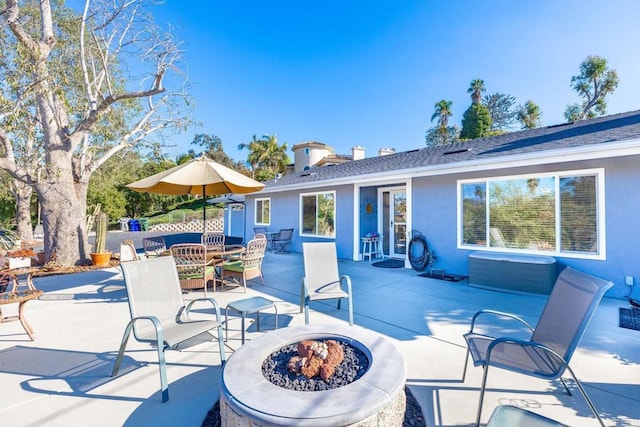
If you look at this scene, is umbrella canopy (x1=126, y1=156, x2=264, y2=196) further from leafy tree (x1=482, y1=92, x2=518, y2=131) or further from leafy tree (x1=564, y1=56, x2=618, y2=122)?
leafy tree (x1=482, y1=92, x2=518, y2=131)

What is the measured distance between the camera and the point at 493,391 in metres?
2.82

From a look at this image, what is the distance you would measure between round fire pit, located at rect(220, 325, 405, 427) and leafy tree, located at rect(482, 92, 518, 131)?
1424 inches

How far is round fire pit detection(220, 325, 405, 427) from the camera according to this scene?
1730 mm

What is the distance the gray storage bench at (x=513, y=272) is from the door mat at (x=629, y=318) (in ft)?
3.66

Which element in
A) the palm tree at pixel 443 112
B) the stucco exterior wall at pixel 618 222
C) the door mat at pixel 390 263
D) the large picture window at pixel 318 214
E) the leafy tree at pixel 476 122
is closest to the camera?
the stucco exterior wall at pixel 618 222

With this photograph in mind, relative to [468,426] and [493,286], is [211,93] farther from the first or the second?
[468,426]

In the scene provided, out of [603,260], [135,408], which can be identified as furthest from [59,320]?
[603,260]

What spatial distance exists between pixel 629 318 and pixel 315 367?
5.50m

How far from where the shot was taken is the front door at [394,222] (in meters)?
10.1

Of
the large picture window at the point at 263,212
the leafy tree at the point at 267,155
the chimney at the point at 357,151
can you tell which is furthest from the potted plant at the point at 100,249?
the leafy tree at the point at 267,155

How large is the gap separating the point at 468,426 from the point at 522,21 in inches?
465

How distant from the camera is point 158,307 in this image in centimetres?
341

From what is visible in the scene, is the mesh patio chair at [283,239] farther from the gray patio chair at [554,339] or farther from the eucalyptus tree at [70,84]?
the gray patio chair at [554,339]

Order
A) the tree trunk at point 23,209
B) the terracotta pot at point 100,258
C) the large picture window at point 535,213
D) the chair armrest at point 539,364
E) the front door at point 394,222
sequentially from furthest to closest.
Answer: the tree trunk at point 23,209 → the front door at point 394,222 → the terracotta pot at point 100,258 → the large picture window at point 535,213 → the chair armrest at point 539,364
